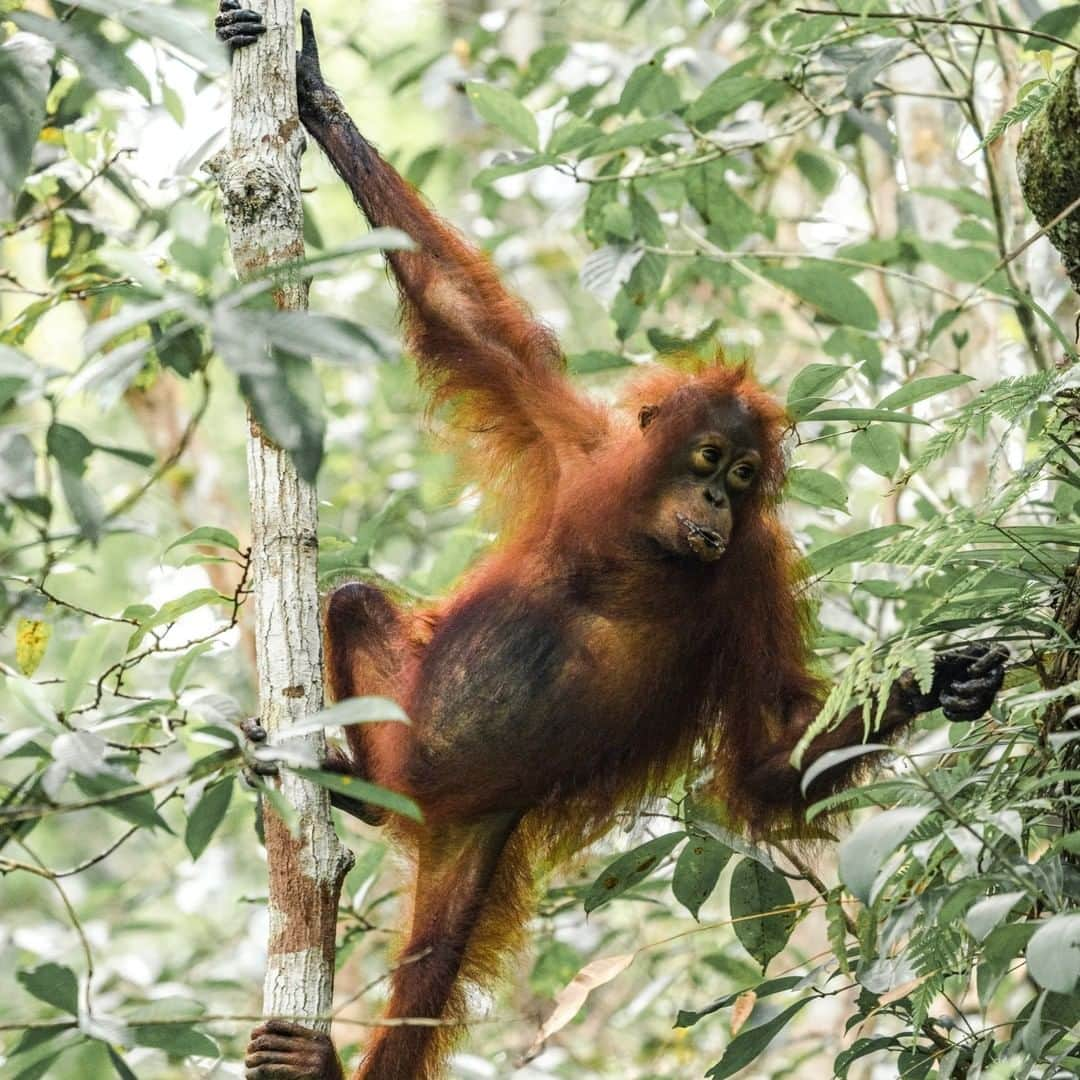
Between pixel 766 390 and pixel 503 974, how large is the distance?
78.6 inches

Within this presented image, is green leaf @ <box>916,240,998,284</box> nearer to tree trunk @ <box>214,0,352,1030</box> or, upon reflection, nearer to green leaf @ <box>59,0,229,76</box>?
tree trunk @ <box>214,0,352,1030</box>

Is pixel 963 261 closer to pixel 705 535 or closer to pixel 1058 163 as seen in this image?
pixel 705 535

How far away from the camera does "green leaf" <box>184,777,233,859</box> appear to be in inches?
130

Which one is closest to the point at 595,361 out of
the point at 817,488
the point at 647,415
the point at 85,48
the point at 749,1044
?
the point at 647,415

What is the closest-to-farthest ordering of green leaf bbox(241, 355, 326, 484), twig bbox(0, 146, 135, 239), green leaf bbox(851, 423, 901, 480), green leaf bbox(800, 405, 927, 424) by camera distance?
1. green leaf bbox(241, 355, 326, 484)
2. green leaf bbox(800, 405, 927, 424)
3. green leaf bbox(851, 423, 901, 480)
4. twig bbox(0, 146, 135, 239)

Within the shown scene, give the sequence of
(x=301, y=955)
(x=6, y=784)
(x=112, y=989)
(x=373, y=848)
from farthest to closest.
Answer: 1. (x=112, y=989)
2. (x=373, y=848)
3. (x=301, y=955)
4. (x=6, y=784)

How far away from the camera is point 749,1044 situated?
299cm

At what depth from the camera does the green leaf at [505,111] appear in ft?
14.1

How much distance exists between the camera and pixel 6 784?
2.44m

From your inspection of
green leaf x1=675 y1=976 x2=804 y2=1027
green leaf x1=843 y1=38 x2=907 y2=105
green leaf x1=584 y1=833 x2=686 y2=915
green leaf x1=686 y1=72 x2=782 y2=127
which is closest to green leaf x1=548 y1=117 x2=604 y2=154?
green leaf x1=686 y1=72 x2=782 y2=127

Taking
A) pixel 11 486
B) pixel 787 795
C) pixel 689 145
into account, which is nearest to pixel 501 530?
pixel 787 795

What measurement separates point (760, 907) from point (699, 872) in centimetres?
17

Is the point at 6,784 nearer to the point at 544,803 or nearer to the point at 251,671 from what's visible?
the point at 544,803

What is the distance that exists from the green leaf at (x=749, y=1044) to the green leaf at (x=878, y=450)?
1428 millimetres
